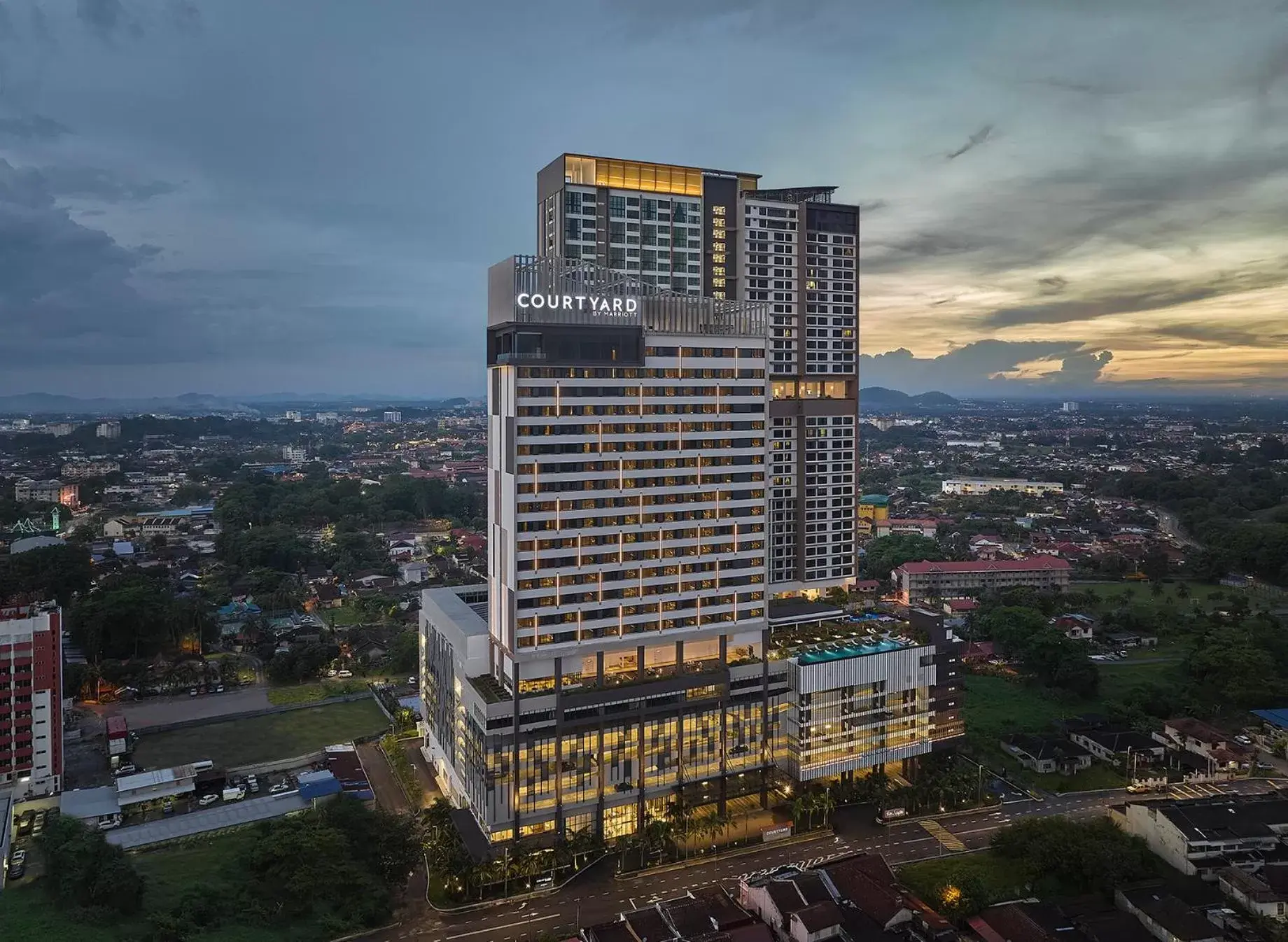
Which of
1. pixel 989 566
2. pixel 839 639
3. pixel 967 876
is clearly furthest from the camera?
pixel 989 566

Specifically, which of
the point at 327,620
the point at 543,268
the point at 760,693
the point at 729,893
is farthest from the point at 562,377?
the point at 327,620

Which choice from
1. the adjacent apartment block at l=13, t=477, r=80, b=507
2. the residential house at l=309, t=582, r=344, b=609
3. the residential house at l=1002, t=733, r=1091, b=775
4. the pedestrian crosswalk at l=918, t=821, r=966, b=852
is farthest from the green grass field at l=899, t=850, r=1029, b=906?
the adjacent apartment block at l=13, t=477, r=80, b=507

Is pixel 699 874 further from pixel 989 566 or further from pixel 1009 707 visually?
pixel 989 566

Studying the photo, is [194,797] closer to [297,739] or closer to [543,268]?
[297,739]

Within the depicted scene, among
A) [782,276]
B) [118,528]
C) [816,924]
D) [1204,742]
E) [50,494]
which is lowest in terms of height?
[816,924]

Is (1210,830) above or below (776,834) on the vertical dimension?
above

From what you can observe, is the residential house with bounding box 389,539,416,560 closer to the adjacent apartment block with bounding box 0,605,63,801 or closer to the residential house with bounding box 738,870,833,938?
the adjacent apartment block with bounding box 0,605,63,801

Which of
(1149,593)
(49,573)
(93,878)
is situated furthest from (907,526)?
(93,878)
